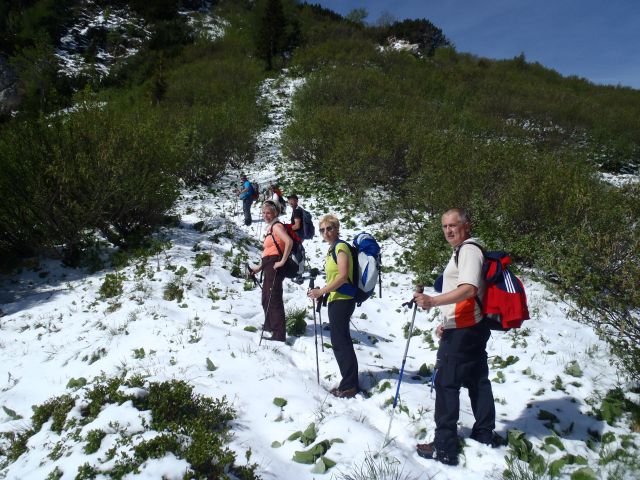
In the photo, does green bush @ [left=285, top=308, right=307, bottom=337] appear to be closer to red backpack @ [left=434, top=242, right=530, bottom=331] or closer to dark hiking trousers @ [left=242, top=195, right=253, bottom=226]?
red backpack @ [left=434, top=242, right=530, bottom=331]

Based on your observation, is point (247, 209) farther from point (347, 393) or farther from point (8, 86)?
point (8, 86)

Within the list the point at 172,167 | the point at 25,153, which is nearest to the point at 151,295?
the point at 25,153

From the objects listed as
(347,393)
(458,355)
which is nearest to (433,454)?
(458,355)

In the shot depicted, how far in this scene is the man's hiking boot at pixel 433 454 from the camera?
2.93 metres

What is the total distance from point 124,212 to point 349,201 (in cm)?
792

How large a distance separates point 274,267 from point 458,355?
8.93 ft

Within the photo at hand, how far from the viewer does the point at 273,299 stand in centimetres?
513

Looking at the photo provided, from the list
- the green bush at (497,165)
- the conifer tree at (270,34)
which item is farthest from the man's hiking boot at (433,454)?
the conifer tree at (270,34)

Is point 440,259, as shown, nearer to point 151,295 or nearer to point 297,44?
point 151,295

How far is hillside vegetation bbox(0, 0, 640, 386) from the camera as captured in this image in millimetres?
7328

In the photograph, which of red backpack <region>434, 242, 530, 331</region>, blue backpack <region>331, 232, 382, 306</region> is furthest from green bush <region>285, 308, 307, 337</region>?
red backpack <region>434, 242, 530, 331</region>

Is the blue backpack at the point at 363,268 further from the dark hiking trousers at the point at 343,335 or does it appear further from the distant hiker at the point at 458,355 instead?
the distant hiker at the point at 458,355

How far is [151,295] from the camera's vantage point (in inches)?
263

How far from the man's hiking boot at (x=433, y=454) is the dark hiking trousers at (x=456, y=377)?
0.03 m
